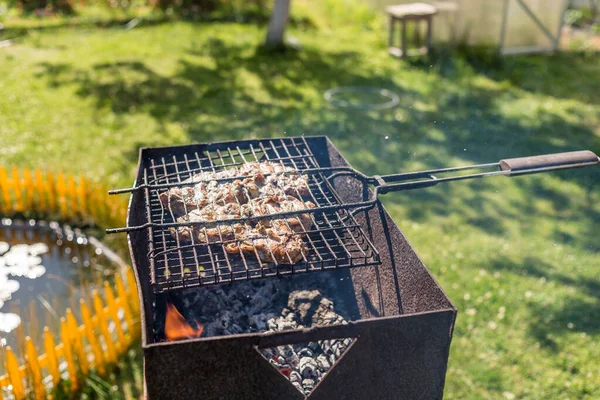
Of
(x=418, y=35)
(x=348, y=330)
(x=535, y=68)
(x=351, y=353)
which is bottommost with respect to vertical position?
(x=535, y=68)

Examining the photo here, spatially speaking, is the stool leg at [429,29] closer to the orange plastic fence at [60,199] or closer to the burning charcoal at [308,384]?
the orange plastic fence at [60,199]

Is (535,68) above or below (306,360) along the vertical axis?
below

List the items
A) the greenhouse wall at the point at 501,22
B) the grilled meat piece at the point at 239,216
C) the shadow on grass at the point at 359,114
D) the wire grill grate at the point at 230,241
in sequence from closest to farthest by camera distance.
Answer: the wire grill grate at the point at 230,241 < the grilled meat piece at the point at 239,216 < the shadow on grass at the point at 359,114 < the greenhouse wall at the point at 501,22

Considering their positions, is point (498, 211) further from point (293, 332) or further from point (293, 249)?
→ point (293, 332)

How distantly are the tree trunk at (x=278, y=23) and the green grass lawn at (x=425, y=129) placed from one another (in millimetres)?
415

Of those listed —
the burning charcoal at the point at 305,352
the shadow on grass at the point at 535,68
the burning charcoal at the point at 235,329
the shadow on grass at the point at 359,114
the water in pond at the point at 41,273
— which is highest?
the burning charcoal at the point at 235,329

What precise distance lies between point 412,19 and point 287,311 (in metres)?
9.50

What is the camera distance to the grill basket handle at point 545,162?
2791 mm

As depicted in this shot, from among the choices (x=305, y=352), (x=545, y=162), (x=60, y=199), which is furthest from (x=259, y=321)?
(x=60, y=199)

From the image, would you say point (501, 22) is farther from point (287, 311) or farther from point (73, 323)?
point (73, 323)

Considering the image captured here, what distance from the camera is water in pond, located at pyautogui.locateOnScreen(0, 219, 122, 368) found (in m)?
5.07

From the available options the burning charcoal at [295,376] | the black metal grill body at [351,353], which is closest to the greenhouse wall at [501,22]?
the black metal grill body at [351,353]

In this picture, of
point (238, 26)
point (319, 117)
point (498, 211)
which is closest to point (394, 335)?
point (498, 211)

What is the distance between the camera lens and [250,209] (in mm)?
3004
